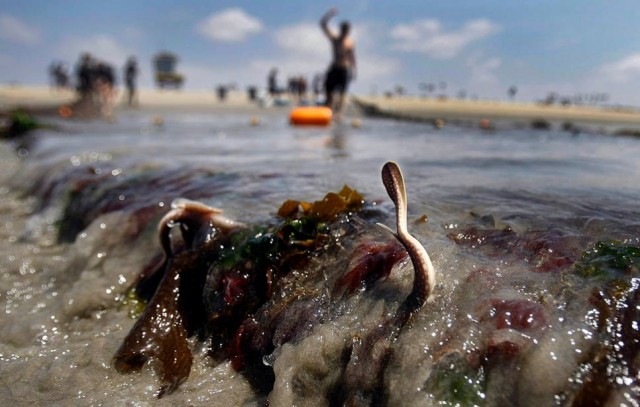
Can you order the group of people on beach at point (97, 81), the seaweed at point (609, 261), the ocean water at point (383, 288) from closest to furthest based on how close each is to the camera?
the ocean water at point (383, 288) < the seaweed at point (609, 261) < the group of people on beach at point (97, 81)

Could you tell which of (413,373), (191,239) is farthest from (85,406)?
(413,373)

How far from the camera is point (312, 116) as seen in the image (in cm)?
1121

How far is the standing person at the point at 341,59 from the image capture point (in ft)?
39.7

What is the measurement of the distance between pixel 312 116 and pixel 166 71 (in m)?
55.6

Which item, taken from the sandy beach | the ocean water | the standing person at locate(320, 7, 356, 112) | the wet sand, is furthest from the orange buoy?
the sandy beach

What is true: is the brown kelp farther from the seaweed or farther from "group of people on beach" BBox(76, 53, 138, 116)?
"group of people on beach" BBox(76, 53, 138, 116)

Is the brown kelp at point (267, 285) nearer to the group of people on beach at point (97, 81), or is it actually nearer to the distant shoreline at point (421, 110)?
the distant shoreline at point (421, 110)

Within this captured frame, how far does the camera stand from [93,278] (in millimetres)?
2502

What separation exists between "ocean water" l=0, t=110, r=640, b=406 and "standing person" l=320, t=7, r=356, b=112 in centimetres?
902

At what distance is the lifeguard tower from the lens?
195ft

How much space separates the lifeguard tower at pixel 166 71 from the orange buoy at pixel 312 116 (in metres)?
52.9

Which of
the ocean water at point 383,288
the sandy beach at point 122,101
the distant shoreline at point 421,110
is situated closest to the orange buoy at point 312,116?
the distant shoreline at point 421,110

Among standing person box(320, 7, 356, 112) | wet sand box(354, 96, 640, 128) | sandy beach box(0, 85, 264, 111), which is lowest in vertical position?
wet sand box(354, 96, 640, 128)

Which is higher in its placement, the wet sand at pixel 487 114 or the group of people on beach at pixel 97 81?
the group of people on beach at pixel 97 81
